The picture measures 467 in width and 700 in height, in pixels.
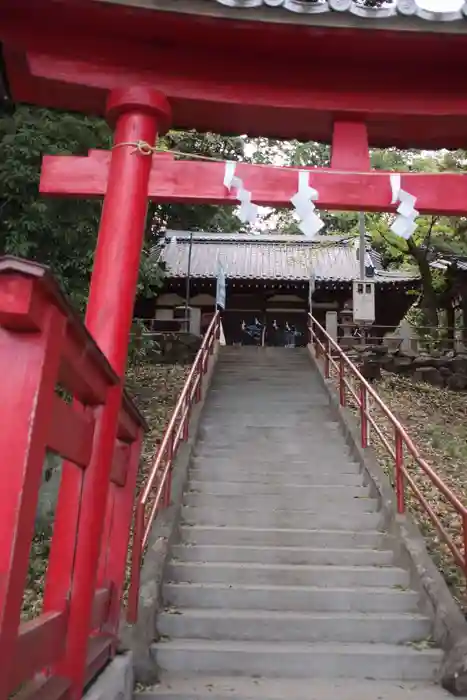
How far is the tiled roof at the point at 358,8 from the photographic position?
368 cm

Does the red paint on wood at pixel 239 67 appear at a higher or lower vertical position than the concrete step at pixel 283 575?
higher

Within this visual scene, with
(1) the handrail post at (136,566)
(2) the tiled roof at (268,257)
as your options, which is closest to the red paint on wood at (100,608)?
(1) the handrail post at (136,566)

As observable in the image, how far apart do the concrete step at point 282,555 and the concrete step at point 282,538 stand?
162 mm

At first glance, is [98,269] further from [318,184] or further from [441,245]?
[441,245]

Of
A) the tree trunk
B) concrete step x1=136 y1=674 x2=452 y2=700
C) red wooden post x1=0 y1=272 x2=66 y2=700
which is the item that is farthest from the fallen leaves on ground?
red wooden post x1=0 y1=272 x2=66 y2=700

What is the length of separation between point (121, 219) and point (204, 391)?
6.14 meters

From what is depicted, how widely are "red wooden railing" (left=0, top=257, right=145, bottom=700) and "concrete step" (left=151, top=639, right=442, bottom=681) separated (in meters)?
0.64

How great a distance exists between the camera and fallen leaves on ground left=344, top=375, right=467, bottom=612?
5605 millimetres

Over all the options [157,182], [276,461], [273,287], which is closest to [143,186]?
[157,182]

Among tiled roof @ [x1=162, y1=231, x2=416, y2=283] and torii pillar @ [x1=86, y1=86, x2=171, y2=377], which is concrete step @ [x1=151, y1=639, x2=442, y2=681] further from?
tiled roof @ [x1=162, y1=231, x2=416, y2=283]

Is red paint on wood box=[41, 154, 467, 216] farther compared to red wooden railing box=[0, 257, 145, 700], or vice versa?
red paint on wood box=[41, 154, 467, 216]

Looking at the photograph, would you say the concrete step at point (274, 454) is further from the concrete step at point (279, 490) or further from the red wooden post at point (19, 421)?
the red wooden post at point (19, 421)

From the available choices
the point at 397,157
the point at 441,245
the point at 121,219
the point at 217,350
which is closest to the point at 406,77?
the point at 121,219

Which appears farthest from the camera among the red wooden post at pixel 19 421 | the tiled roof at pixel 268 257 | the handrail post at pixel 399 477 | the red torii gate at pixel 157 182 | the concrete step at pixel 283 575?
the tiled roof at pixel 268 257
